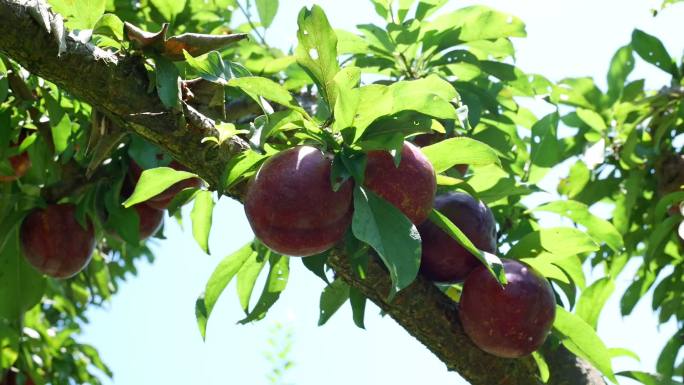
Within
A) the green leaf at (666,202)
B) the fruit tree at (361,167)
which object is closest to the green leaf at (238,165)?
the fruit tree at (361,167)

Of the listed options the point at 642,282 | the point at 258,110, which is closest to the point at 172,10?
the point at 258,110

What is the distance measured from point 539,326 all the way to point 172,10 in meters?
1.22

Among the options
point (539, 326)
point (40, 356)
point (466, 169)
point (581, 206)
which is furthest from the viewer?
point (40, 356)

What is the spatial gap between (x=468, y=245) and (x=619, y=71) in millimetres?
1379

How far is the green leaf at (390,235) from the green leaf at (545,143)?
83cm

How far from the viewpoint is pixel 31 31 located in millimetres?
1259

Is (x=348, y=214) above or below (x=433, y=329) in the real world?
above

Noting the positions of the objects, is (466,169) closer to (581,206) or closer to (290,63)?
(581,206)

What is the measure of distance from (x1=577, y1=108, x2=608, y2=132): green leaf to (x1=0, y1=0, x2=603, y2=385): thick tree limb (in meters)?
1.02

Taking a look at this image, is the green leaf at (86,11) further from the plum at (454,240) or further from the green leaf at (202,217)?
the plum at (454,240)

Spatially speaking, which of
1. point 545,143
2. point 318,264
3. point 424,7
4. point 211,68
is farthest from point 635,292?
point 211,68

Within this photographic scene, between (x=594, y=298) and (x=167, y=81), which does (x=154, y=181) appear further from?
(x=594, y=298)

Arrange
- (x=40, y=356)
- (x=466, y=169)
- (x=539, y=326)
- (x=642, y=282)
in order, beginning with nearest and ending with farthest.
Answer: (x=539, y=326), (x=466, y=169), (x=642, y=282), (x=40, y=356)

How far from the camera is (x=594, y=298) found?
1761mm
